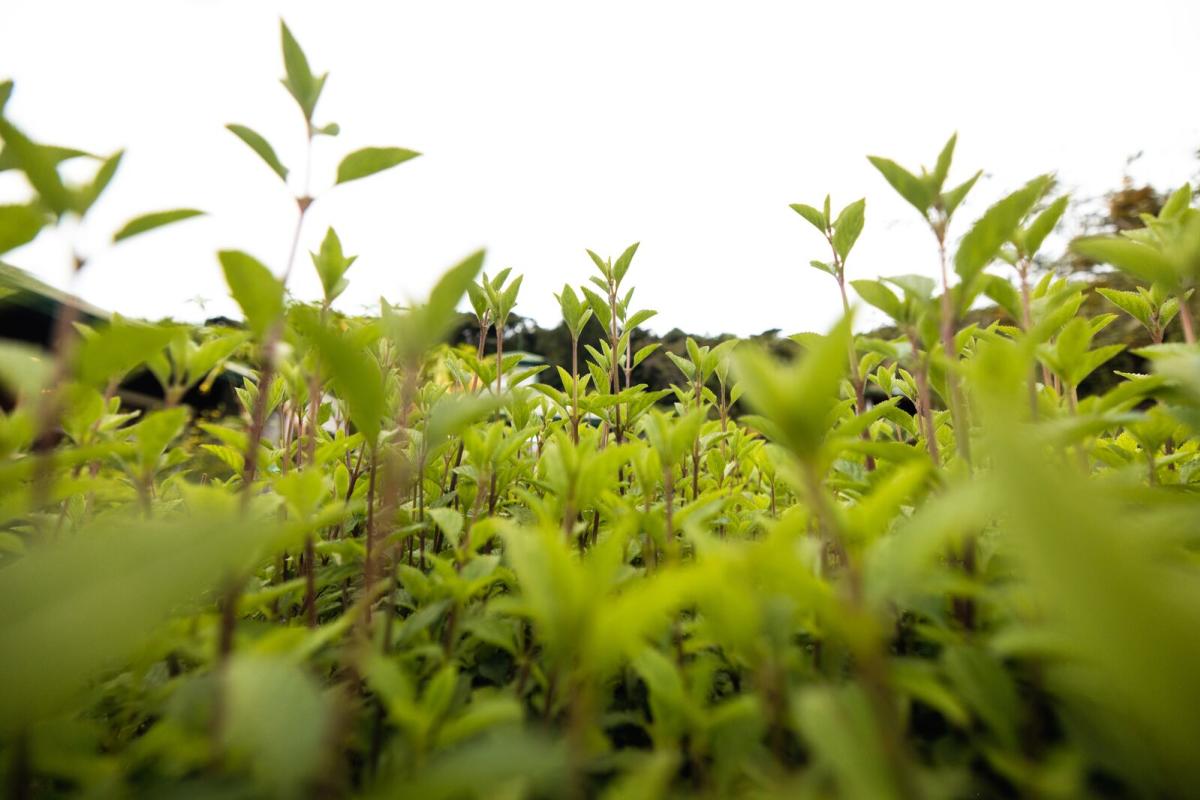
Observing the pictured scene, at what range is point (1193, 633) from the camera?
38 cm

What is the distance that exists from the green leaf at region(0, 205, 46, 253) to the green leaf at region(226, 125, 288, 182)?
1.01ft

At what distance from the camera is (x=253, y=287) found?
0.74 meters

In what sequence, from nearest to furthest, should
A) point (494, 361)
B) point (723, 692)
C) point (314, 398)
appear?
point (723, 692) → point (314, 398) → point (494, 361)

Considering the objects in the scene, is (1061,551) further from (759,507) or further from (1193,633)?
(759,507)

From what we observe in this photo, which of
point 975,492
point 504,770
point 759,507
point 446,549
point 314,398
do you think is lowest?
point 446,549

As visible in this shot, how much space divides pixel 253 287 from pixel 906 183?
116cm

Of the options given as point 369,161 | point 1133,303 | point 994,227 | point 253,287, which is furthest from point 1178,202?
point 253,287

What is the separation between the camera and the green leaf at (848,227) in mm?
1299

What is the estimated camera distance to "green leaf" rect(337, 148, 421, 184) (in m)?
0.92

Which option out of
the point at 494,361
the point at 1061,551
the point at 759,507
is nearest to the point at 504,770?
the point at 1061,551

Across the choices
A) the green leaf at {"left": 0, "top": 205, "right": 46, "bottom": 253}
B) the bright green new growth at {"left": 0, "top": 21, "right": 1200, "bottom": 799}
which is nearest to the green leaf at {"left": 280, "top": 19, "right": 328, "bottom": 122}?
the bright green new growth at {"left": 0, "top": 21, "right": 1200, "bottom": 799}

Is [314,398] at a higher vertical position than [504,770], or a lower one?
higher

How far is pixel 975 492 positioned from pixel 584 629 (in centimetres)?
46

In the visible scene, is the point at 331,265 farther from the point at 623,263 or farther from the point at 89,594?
the point at 623,263
